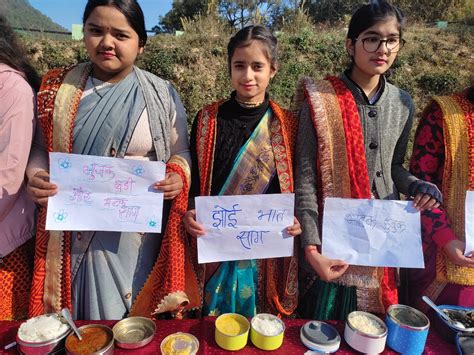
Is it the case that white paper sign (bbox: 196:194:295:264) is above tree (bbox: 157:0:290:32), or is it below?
below

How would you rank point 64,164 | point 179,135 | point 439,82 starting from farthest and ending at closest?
point 439,82 → point 179,135 → point 64,164

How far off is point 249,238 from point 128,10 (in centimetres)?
116

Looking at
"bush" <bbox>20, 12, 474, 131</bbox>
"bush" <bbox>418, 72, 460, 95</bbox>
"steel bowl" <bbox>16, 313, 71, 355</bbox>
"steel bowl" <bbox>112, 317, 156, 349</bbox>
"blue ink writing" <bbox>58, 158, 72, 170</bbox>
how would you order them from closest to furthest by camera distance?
"steel bowl" <bbox>16, 313, 71, 355</bbox>
"steel bowl" <bbox>112, 317, 156, 349</bbox>
"blue ink writing" <bbox>58, 158, 72, 170</bbox>
"bush" <bbox>20, 12, 474, 131</bbox>
"bush" <bbox>418, 72, 460, 95</bbox>

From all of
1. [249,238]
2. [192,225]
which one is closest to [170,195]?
[192,225]

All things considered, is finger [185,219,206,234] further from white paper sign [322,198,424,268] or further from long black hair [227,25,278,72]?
long black hair [227,25,278,72]

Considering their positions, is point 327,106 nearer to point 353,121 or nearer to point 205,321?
point 353,121

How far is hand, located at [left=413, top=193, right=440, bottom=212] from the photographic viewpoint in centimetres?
145

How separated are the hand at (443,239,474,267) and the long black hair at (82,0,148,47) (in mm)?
1735

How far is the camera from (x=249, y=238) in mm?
1514

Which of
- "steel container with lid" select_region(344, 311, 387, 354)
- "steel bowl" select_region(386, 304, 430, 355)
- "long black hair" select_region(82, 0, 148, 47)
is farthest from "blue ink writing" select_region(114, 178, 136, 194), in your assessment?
"steel bowl" select_region(386, 304, 430, 355)

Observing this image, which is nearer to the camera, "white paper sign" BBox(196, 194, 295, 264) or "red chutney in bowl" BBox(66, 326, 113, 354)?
"red chutney in bowl" BBox(66, 326, 113, 354)

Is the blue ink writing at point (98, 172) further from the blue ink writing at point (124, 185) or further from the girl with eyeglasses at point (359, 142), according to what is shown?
the girl with eyeglasses at point (359, 142)

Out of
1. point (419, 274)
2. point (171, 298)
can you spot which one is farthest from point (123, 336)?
point (419, 274)

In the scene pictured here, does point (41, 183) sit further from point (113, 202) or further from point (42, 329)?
point (42, 329)
